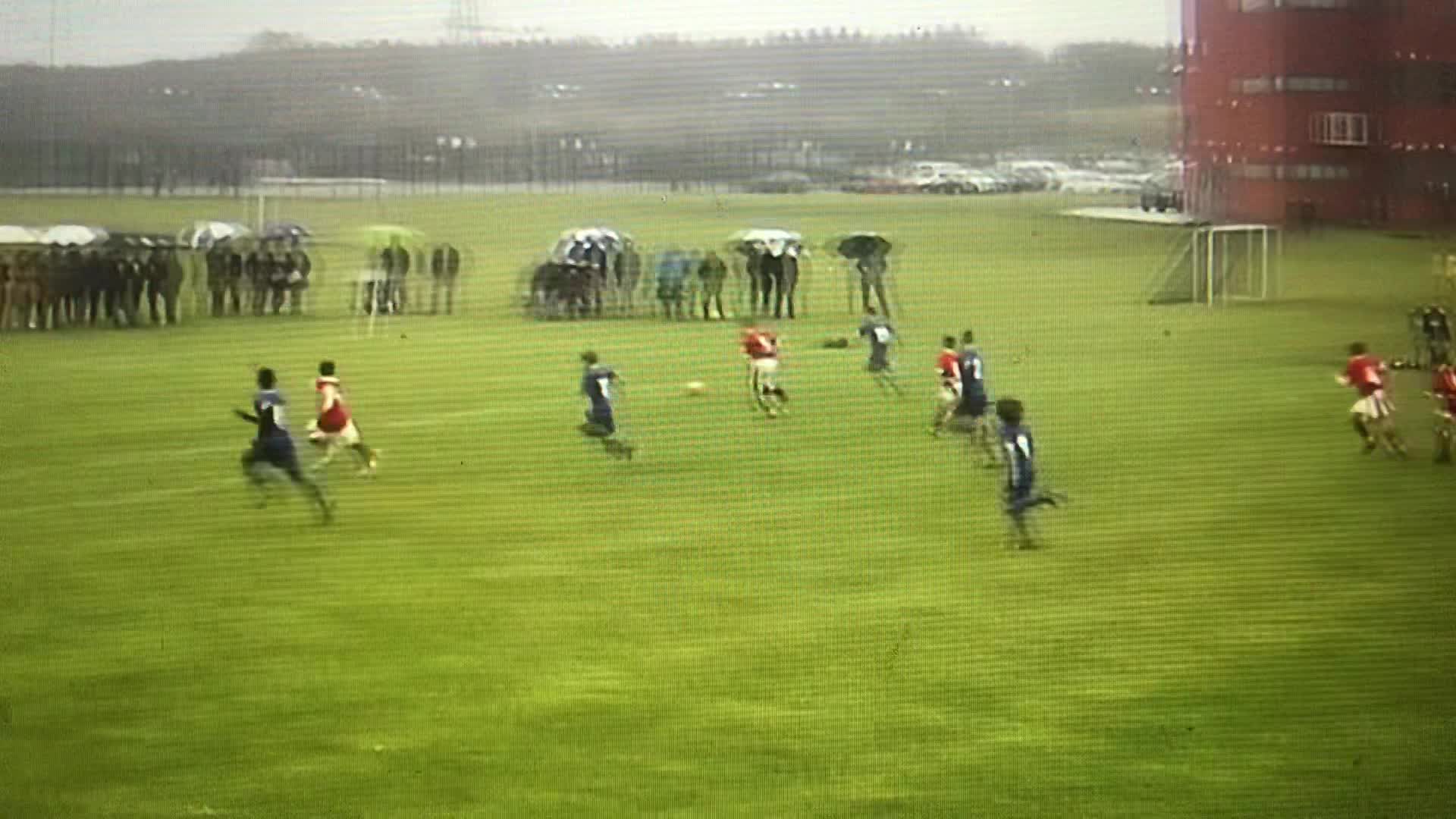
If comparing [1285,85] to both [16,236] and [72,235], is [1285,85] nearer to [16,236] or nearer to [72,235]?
[72,235]

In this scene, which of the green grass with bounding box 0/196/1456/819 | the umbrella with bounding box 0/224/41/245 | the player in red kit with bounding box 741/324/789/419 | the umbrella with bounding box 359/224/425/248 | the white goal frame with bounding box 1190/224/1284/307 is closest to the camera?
the green grass with bounding box 0/196/1456/819

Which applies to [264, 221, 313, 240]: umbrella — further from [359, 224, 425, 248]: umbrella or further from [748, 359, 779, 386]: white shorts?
[748, 359, 779, 386]: white shorts

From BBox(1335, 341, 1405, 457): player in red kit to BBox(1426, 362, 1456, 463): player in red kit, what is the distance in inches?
4.4

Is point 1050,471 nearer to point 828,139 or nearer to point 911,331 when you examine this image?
point 911,331

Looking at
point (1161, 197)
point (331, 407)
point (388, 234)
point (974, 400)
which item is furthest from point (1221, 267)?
→ point (331, 407)

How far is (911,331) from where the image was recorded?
5.65m

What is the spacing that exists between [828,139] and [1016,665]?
1.45 meters

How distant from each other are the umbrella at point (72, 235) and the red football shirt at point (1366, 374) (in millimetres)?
3265

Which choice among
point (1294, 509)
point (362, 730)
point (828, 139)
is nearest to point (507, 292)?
point (828, 139)

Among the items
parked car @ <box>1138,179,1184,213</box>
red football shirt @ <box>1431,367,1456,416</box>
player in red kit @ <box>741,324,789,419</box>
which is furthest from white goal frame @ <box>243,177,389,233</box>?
red football shirt @ <box>1431,367,1456,416</box>

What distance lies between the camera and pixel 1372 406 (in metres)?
5.48

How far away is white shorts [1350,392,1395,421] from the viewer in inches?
215

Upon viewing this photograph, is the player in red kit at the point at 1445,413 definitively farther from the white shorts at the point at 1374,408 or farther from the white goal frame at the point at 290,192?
the white goal frame at the point at 290,192

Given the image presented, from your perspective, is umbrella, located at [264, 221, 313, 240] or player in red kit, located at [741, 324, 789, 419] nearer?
umbrella, located at [264, 221, 313, 240]
